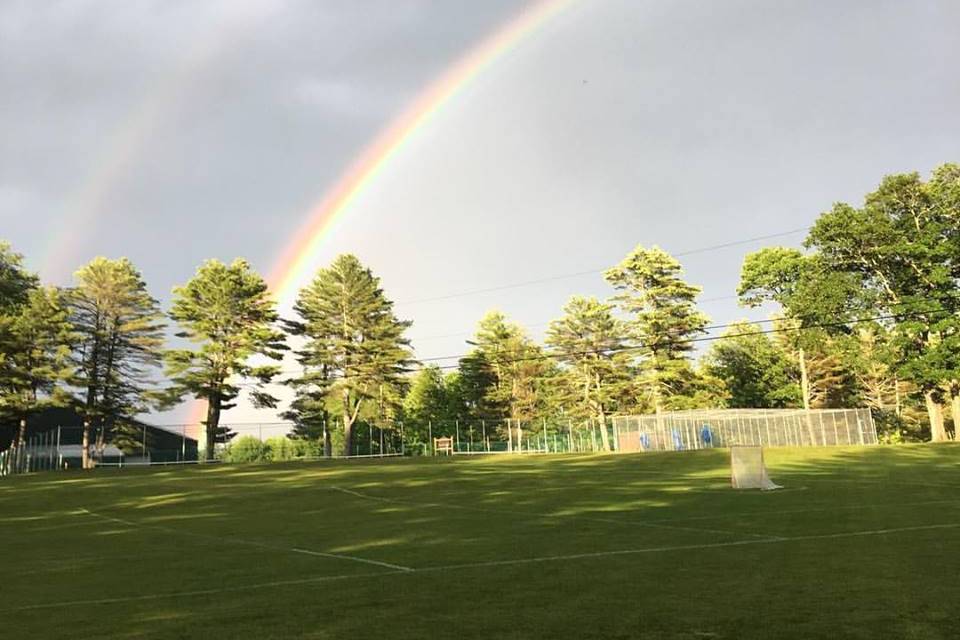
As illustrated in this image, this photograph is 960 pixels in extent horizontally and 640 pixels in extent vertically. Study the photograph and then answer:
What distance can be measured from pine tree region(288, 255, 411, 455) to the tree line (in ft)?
0.55

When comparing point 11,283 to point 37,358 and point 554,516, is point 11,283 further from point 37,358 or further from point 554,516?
point 554,516

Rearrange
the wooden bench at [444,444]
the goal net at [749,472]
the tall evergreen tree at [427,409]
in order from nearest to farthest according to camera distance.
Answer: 1. the goal net at [749,472]
2. the wooden bench at [444,444]
3. the tall evergreen tree at [427,409]

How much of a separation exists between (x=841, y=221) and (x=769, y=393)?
2807 centimetres

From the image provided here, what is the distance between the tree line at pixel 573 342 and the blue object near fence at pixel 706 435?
7.90 metres

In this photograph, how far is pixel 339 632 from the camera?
656 centimetres

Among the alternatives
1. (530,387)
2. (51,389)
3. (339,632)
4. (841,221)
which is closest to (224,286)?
(51,389)

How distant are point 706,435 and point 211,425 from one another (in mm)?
41558

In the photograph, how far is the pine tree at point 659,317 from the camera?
228ft

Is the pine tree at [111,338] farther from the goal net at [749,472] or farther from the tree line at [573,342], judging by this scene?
the goal net at [749,472]

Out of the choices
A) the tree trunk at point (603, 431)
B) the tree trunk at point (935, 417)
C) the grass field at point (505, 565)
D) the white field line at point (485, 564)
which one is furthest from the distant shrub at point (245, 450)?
the white field line at point (485, 564)

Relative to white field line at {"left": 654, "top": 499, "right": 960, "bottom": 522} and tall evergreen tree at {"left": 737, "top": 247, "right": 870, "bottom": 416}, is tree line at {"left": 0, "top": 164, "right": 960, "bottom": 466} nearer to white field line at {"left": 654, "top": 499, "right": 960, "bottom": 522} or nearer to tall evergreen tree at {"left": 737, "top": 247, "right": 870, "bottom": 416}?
tall evergreen tree at {"left": 737, "top": 247, "right": 870, "bottom": 416}

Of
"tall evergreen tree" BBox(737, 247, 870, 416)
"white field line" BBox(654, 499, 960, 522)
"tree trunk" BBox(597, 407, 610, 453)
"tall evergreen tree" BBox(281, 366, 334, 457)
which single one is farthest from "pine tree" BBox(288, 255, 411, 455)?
"white field line" BBox(654, 499, 960, 522)

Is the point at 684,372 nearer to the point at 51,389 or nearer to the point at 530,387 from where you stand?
the point at 530,387

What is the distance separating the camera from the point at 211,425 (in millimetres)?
64875
